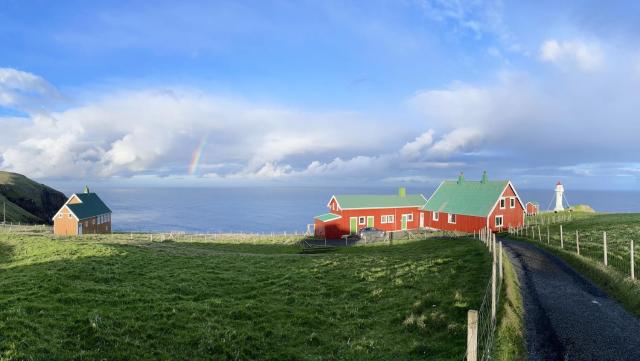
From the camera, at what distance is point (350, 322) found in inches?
673

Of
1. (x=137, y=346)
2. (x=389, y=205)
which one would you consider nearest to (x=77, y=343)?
(x=137, y=346)

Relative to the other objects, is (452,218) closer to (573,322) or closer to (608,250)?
(608,250)

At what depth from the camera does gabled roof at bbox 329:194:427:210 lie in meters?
68.6

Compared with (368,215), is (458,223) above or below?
below

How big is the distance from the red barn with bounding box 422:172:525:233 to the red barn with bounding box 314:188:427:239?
577 centimetres

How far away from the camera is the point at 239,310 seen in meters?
18.5

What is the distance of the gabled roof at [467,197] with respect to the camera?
58.3 meters

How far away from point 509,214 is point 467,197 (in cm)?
680

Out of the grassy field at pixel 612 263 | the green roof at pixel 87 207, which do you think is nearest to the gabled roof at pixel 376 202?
the grassy field at pixel 612 263

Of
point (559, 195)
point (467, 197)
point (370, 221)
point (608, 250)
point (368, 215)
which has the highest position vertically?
point (559, 195)

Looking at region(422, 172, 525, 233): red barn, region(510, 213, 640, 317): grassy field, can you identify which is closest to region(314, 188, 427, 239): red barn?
region(422, 172, 525, 233): red barn

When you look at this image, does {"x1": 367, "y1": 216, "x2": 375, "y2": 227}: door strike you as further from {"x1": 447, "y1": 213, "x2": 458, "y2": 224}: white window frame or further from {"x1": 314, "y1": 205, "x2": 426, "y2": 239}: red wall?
{"x1": 447, "y1": 213, "x2": 458, "y2": 224}: white window frame

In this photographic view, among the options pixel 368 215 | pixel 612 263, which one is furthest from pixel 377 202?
pixel 612 263

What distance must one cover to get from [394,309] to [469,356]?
1042 centimetres
